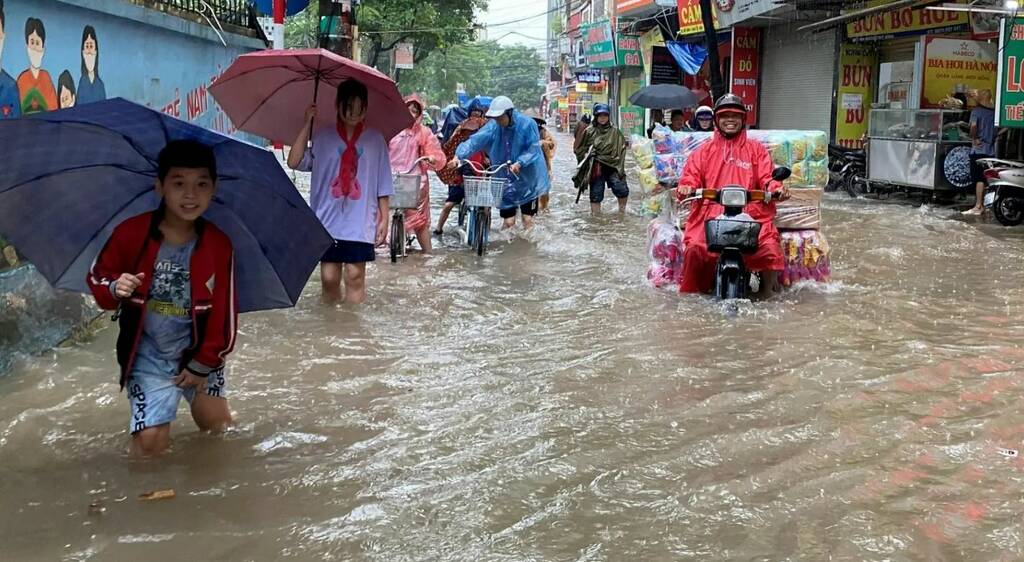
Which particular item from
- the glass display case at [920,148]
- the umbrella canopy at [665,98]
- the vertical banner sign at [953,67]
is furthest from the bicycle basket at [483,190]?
the vertical banner sign at [953,67]

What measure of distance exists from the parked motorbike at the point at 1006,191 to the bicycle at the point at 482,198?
6.34 meters

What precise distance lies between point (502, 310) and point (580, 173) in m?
6.44

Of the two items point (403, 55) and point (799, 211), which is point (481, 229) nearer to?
point (799, 211)

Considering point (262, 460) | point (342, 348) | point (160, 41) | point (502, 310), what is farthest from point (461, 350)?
point (160, 41)

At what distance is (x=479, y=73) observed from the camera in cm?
7844

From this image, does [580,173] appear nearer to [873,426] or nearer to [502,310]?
[502,310]

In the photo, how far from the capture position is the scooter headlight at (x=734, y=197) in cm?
685

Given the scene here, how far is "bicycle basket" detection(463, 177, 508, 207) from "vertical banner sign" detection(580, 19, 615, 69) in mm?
24654

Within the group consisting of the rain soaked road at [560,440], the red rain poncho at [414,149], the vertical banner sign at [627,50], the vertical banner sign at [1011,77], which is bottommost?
the rain soaked road at [560,440]

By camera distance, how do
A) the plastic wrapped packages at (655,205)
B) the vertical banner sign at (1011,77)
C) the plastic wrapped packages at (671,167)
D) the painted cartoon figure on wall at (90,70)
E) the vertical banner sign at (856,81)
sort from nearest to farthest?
the painted cartoon figure on wall at (90,70), the plastic wrapped packages at (671,167), the plastic wrapped packages at (655,205), the vertical banner sign at (1011,77), the vertical banner sign at (856,81)

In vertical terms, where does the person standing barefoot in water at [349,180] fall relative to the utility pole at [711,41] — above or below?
below

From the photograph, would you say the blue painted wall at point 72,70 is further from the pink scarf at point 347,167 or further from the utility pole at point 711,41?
the utility pole at point 711,41

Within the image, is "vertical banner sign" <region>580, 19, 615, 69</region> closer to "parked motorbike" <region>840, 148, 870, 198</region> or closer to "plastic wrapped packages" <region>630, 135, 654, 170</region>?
"parked motorbike" <region>840, 148, 870, 198</region>

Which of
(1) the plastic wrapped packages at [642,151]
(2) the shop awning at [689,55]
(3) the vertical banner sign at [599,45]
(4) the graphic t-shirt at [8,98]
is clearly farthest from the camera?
(3) the vertical banner sign at [599,45]
